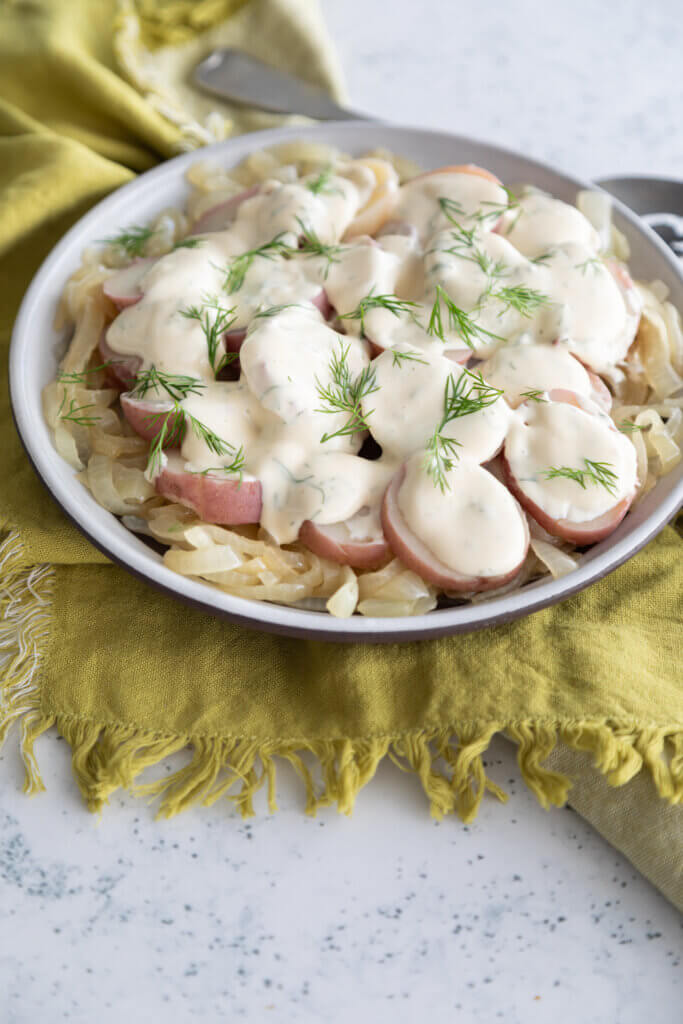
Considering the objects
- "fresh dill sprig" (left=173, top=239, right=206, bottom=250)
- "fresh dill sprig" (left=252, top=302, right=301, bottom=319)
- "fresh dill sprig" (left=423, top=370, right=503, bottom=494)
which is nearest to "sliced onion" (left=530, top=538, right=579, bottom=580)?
"fresh dill sprig" (left=423, top=370, right=503, bottom=494)

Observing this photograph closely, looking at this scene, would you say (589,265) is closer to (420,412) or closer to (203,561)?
(420,412)

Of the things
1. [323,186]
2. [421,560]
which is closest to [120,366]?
[323,186]

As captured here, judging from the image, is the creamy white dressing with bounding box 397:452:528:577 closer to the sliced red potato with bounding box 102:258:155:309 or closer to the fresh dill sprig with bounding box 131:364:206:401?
the fresh dill sprig with bounding box 131:364:206:401

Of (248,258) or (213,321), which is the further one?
(248,258)

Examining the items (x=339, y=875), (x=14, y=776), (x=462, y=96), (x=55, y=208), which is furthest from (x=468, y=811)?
(x=462, y=96)

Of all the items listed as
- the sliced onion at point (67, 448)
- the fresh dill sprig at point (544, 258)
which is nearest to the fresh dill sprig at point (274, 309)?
the sliced onion at point (67, 448)

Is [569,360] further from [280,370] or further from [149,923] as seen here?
[149,923]

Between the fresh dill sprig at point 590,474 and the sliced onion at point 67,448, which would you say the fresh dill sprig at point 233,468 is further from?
the fresh dill sprig at point 590,474
